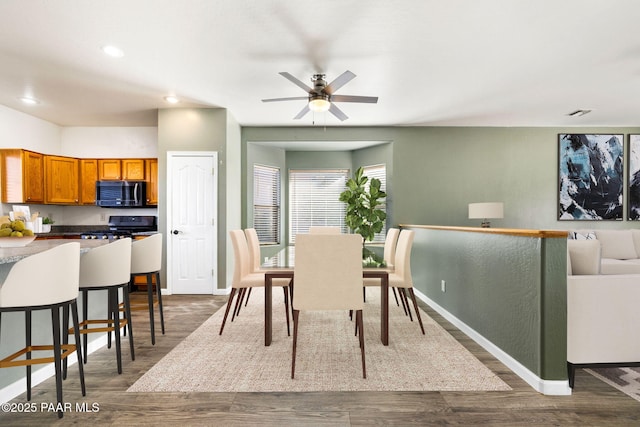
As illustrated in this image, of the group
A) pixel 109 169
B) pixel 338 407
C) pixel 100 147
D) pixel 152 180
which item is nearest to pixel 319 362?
pixel 338 407

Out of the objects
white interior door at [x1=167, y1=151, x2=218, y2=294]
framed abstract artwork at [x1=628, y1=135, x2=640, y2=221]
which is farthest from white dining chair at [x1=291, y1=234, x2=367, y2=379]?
framed abstract artwork at [x1=628, y1=135, x2=640, y2=221]

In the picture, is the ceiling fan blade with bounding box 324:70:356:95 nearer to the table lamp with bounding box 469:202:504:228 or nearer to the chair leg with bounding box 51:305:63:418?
the chair leg with bounding box 51:305:63:418

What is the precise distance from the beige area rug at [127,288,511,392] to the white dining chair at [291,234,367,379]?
27 centimetres

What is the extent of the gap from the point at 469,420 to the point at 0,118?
661cm

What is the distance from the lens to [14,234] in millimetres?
2098

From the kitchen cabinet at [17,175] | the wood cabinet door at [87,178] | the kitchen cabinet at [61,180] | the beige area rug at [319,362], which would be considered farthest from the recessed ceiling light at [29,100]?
the beige area rug at [319,362]

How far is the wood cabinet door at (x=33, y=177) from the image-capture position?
4675 mm

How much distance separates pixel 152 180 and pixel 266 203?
202 centimetres

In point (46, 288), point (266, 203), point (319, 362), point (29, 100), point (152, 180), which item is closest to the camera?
point (46, 288)

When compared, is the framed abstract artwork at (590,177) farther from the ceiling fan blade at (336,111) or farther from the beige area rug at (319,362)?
the ceiling fan blade at (336,111)

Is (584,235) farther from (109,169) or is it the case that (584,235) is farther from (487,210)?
(109,169)

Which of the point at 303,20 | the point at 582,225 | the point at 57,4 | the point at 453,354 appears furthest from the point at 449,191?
the point at 57,4

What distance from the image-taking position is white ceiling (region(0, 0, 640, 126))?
8.16 feet

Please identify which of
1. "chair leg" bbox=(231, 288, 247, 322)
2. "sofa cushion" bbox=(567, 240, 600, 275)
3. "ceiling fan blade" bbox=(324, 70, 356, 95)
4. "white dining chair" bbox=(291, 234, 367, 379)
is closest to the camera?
"sofa cushion" bbox=(567, 240, 600, 275)
